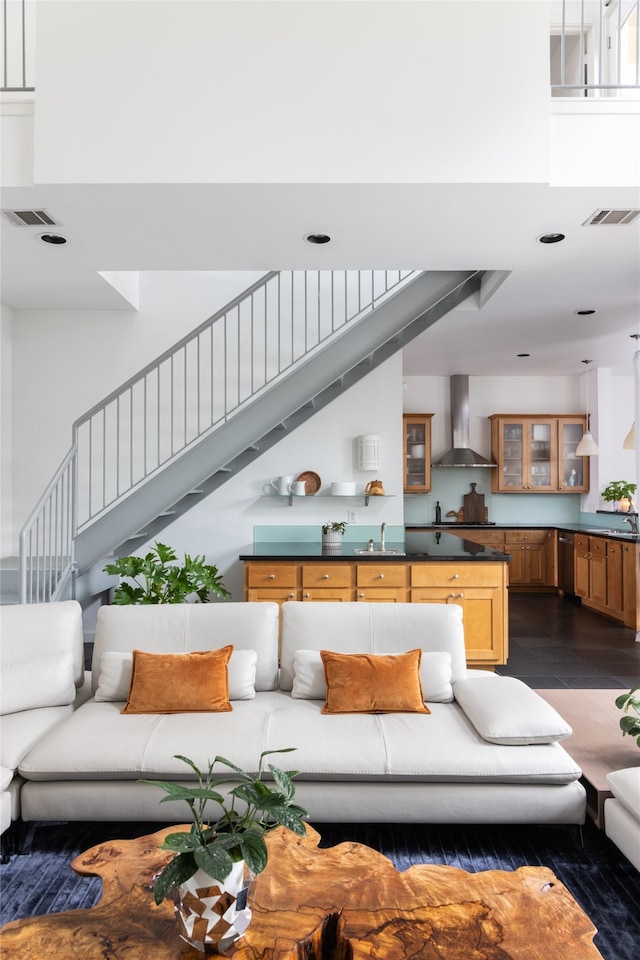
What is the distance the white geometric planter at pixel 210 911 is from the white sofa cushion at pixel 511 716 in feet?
4.39

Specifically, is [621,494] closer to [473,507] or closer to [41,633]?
[473,507]

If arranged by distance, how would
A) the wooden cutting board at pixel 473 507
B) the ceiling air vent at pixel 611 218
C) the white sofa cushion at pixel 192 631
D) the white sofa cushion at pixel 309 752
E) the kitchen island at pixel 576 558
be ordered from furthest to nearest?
the wooden cutting board at pixel 473 507
the kitchen island at pixel 576 558
the ceiling air vent at pixel 611 218
the white sofa cushion at pixel 192 631
the white sofa cushion at pixel 309 752

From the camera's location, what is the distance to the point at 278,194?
3.43 meters

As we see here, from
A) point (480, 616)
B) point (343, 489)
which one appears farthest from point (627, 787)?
point (343, 489)

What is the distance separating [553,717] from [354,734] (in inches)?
31.5

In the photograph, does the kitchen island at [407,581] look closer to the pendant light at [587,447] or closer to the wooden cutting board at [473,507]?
the pendant light at [587,447]

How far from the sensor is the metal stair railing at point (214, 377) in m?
6.05

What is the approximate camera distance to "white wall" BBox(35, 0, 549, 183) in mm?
3291

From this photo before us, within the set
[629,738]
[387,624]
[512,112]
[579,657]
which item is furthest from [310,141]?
[579,657]

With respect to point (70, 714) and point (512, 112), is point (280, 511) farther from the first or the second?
point (512, 112)

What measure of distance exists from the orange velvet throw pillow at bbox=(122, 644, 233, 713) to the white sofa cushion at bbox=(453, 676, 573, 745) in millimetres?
1072

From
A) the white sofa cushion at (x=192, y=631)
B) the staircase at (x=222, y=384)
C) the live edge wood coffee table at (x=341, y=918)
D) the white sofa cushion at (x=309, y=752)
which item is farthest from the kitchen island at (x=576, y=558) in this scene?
the live edge wood coffee table at (x=341, y=918)

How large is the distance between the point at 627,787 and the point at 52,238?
4292mm

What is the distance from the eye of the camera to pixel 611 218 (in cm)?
373
